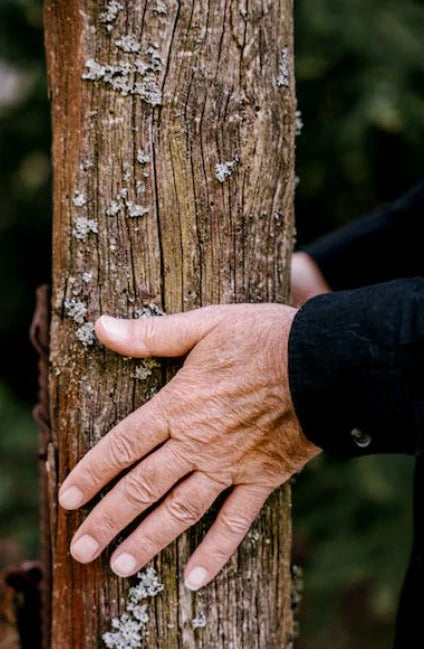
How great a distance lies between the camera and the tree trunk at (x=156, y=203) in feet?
4.74

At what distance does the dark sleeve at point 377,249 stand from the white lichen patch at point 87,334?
1.28m

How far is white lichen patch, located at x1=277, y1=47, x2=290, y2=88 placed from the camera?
153 centimetres

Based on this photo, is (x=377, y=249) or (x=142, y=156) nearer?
(x=142, y=156)

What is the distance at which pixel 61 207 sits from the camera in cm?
153

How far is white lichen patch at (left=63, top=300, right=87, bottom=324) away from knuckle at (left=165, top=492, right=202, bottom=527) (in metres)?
0.41

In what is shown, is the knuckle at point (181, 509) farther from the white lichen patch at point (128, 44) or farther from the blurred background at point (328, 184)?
the blurred background at point (328, 184)

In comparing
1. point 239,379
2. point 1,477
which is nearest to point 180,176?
point 239,379

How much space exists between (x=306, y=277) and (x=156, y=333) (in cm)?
121

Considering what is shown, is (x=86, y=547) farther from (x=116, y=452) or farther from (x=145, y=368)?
(x=145, y=368)

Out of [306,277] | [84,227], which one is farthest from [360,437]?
[306,277]

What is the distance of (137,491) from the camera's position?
4.67 feet

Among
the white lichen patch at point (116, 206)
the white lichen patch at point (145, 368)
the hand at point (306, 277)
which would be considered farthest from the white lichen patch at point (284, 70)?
the hand at point (306, 277)

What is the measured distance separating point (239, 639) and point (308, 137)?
3081 millimetres

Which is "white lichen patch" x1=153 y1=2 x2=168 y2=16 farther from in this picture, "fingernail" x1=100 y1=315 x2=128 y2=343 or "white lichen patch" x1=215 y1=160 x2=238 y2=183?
"fingernail" x1=100 y1=315 x2=128 y2=343
